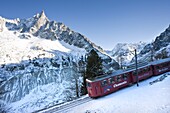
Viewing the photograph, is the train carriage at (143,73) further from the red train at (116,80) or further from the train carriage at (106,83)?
the train carriage at (106,83)

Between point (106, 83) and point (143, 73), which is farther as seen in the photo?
point (143, 73)

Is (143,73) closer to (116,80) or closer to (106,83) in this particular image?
(116,80)

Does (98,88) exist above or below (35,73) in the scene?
above

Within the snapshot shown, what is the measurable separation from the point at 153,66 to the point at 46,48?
14726cm

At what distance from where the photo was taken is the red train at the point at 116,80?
68.3 ft

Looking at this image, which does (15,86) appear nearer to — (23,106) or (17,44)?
(23,106)

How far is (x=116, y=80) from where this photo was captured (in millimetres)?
22750

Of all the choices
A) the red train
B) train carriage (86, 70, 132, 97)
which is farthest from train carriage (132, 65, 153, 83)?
train carriage (86, 70, 132, 97)

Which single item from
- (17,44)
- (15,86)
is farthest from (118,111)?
(17,44)

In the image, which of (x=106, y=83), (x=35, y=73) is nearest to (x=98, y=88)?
(x=106, y=83)

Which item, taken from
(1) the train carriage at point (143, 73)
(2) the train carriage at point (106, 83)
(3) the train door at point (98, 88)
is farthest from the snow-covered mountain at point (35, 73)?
(1) the train carriage at point (143, 73)

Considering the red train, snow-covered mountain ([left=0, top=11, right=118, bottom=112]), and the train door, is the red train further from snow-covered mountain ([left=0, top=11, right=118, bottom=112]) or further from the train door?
snow-covered mountain ([left=0, top=11, right=118, bottom=112])

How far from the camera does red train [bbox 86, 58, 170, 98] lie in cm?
2081

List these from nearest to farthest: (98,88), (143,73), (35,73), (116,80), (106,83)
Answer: (98,88) < (106,83) < (116,80) < (143,73) < (35,73)
